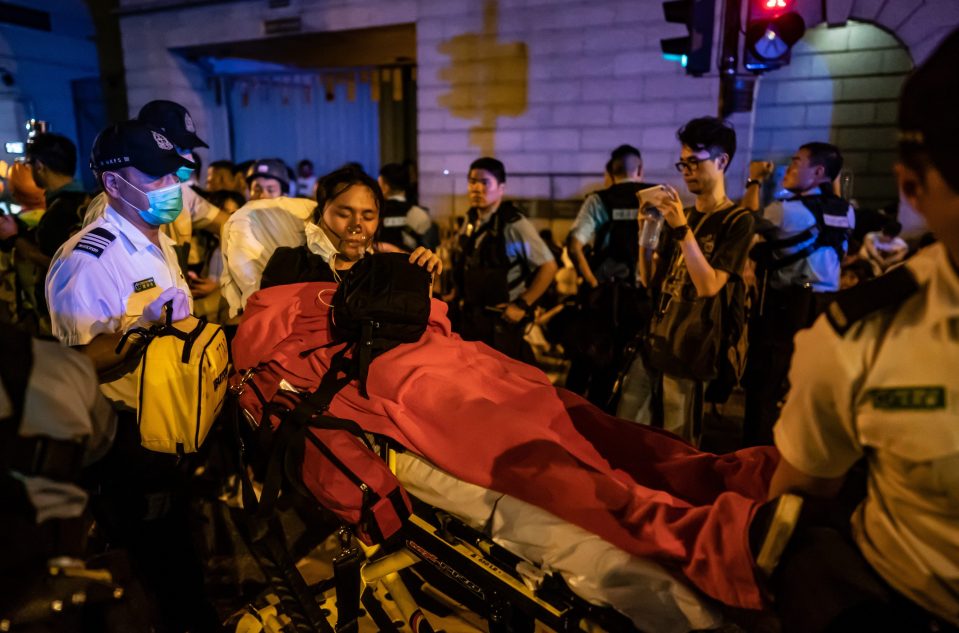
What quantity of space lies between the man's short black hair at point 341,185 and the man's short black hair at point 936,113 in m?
2.20

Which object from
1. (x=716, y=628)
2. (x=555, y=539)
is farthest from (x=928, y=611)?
(x=555, y=539)

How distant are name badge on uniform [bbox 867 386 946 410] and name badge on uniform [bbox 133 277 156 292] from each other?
2351 millimetres

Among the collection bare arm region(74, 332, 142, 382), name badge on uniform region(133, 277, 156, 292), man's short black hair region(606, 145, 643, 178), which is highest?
man's short black hair region(606, 145, 643, 178)

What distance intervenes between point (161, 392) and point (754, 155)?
9.07 meters

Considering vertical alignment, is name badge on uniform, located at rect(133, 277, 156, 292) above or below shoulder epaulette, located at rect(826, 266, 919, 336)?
below

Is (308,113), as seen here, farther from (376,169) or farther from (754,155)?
(754,155)

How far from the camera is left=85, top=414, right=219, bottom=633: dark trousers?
7.39 ft

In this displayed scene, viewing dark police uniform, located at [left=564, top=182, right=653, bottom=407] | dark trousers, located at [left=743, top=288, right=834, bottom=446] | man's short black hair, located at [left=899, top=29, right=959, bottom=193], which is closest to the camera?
man's short black hair, located at [left=899, top=29, right=959, bottom=193]

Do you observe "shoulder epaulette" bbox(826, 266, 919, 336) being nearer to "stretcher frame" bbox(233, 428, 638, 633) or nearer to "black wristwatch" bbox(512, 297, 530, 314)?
"stretcher frame" bbox(233, 428, 638, 633)

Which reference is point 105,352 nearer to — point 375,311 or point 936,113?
point 375,311

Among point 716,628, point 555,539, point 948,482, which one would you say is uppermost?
point 948,482

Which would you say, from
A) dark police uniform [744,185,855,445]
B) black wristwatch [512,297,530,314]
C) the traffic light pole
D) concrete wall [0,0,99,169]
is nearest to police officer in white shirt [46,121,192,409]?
black wristwatch [512,297,530,314]

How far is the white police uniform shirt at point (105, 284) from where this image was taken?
2.09 m

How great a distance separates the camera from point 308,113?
13.2 metres
